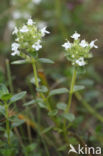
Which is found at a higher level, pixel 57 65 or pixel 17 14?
pixel 17 14

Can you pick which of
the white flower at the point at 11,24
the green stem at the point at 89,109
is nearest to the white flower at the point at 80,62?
the green stem at the point at 89,109

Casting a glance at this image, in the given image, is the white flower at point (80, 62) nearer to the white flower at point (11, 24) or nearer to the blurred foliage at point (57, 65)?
the blurred foliage at point (57, 65)

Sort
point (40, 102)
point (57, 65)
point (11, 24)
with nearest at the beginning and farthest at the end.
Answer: point (40, 102)
point (57, 65)
point (11, 24)

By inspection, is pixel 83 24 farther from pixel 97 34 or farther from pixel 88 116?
pixel 88 116

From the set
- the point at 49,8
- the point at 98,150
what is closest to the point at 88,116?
the point at 98,150

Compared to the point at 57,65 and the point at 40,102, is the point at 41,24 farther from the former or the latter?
the point at 40,102

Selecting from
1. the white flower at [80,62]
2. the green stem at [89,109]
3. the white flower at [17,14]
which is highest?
the white flower at [17,14]

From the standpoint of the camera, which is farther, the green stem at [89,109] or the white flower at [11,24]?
the white flower at [11,24]

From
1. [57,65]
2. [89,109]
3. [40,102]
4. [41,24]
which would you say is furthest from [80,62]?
[41,24]

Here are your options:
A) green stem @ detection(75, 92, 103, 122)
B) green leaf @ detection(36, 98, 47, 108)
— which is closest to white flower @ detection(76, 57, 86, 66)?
green leaf @ detection(36, 98, 47, 108)

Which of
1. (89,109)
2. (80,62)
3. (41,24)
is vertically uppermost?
(41,24)

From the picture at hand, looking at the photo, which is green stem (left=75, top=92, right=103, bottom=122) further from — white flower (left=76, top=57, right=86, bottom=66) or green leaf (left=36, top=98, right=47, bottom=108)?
white flower (left=76, top=57, right=86, bottom=66)

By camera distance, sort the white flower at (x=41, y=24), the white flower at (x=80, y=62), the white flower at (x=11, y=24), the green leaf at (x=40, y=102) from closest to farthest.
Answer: the white flower at (x=80, y=62) < the green leaf at (x=40, y=102) < the white flower at (x=11, y=24) < the white flower at (x=41, y=24)

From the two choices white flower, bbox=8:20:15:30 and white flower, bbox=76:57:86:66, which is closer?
white flower, bbox=76:57:86:66
